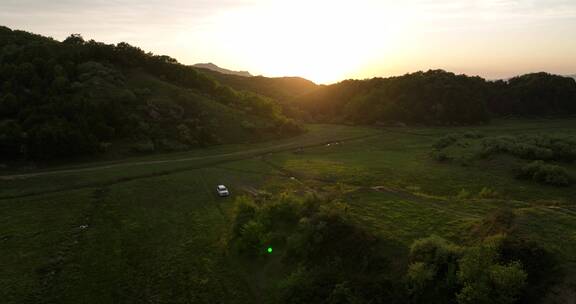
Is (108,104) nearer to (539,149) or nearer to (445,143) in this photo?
(445,143)

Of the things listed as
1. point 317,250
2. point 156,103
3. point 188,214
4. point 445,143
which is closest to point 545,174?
point 445,143

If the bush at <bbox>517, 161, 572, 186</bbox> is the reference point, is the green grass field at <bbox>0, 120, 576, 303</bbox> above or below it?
below

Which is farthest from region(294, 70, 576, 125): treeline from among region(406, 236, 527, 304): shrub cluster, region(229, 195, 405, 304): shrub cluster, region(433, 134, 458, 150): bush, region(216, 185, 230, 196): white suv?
region(406, 236, 527, 304): shrub cluster

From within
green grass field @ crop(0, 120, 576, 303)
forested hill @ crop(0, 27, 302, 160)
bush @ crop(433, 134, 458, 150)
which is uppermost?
forested hill @ crop(0, 27, 302, 160)

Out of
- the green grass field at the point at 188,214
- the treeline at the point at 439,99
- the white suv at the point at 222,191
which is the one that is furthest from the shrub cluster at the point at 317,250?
the treeline at the point at 439,99

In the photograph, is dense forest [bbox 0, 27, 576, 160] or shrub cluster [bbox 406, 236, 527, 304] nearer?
shrub cluster [bbox 406, 236, 527, 304]

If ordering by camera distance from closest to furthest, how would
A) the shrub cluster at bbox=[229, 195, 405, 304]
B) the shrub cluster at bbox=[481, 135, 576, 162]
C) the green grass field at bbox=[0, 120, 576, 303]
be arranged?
the shrub cluster at bbox=[229, 195, 405, 304], the green grass field at bbox=[0, 120, 576, 303], the shrub cluster at bbox=[481, 135, 576, 162]

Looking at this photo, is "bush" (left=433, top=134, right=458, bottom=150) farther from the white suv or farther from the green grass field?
the white suv

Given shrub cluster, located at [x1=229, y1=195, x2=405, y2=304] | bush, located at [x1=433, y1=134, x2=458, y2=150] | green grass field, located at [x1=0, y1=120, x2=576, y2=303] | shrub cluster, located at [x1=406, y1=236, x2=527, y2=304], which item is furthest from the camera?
bush, located at [x1=433, y1=134, x2=458, y2=150]
